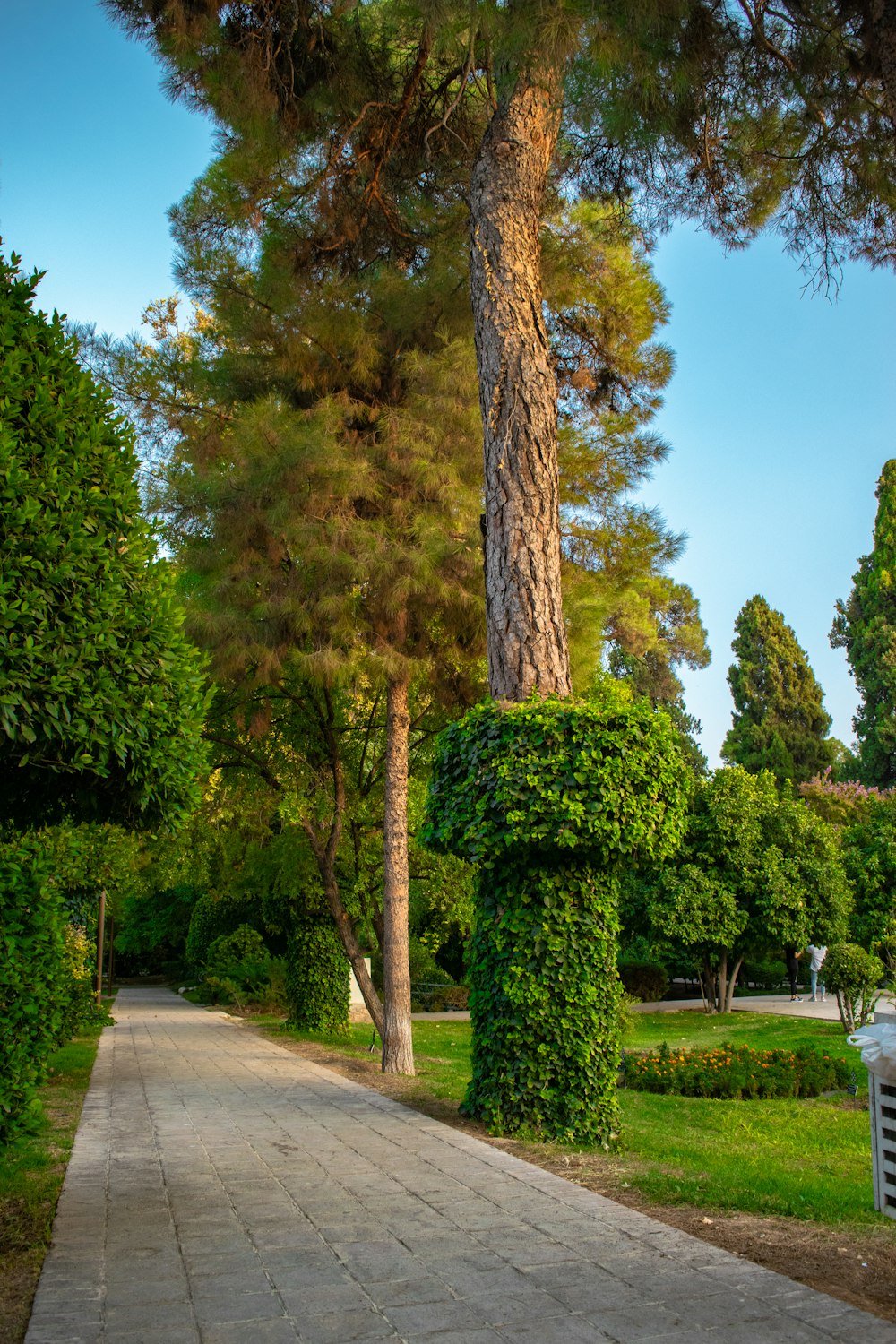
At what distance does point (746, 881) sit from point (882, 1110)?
1651 centimetres

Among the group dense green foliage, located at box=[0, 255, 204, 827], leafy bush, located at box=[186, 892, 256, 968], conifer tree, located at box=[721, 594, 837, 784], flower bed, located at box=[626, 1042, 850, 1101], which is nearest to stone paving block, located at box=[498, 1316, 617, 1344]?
dense green foliage, located at box=[0, 255, 204, 827]

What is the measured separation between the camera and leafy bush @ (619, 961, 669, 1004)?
2633 cm

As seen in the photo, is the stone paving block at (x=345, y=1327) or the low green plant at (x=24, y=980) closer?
the stone paving block at (x=345, y=1327)

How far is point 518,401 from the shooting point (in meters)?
8.11

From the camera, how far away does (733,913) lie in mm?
20609

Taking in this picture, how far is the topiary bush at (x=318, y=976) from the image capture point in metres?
15.9

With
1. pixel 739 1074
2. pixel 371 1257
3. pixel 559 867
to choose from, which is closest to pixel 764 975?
pixel 739 1074

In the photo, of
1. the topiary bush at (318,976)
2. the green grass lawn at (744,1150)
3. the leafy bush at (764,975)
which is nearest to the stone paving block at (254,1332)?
the green grass lawn at (744,1150)

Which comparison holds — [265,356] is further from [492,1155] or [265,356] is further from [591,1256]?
[591,1256]

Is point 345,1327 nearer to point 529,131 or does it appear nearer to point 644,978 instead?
point 529,131

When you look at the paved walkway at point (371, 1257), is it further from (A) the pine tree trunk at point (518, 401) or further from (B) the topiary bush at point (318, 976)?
(B) the topiary bush at point (318, 976)

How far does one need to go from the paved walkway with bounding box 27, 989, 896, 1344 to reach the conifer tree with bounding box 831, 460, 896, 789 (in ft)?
105

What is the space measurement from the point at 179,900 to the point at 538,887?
2895cm

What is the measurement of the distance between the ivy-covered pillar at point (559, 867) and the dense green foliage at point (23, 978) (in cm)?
269
